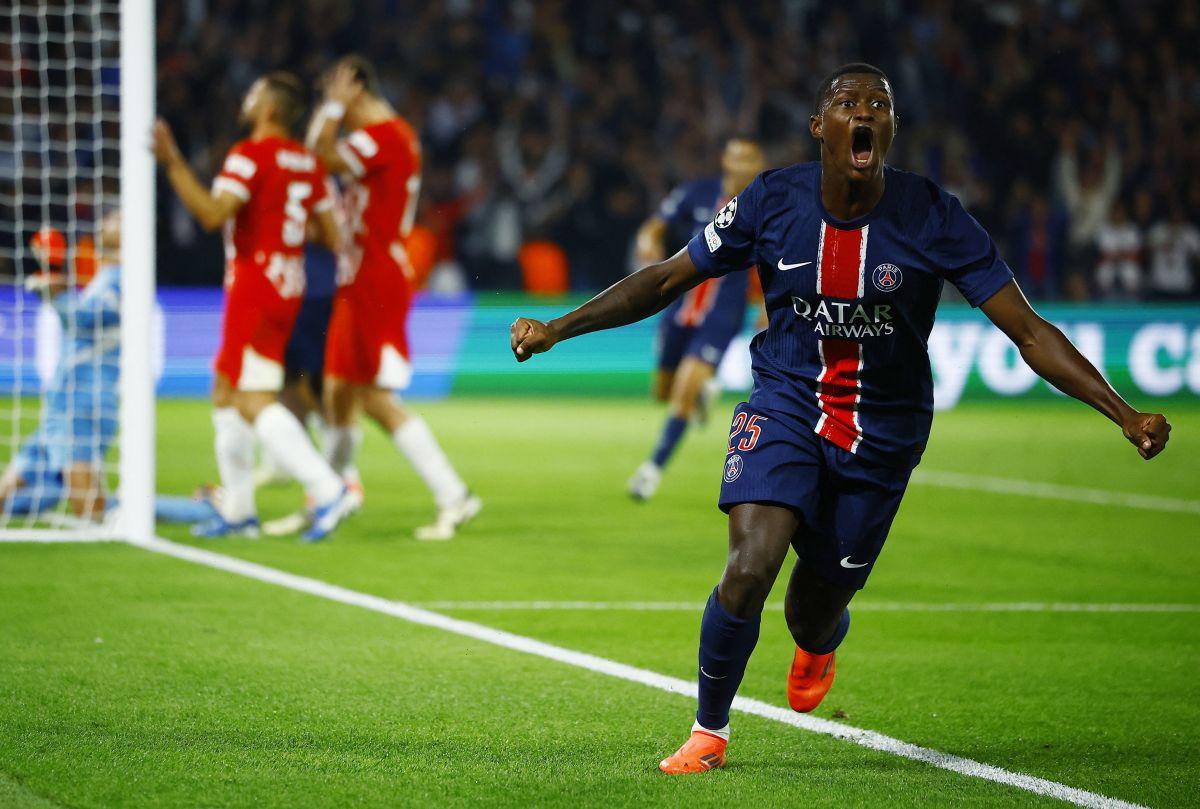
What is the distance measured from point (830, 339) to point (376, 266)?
15.6ft

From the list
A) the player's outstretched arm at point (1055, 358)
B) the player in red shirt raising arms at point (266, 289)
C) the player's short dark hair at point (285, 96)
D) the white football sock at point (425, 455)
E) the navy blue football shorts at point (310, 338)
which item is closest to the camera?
the player's outstretched arm at point (1055, 358)

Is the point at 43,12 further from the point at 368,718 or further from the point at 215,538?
the point at 368,718

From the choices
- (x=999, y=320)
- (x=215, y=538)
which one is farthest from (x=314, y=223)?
(x=999, y=320)

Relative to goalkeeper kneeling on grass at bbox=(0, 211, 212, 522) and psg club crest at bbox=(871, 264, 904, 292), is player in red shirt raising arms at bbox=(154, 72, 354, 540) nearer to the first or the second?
goalkeeper kneeling on grass at bbox=(0, 211, 212, 522)

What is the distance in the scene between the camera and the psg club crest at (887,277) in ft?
14.6

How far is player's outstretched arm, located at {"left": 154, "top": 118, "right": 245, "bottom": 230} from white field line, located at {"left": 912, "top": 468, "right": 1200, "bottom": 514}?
5896mm

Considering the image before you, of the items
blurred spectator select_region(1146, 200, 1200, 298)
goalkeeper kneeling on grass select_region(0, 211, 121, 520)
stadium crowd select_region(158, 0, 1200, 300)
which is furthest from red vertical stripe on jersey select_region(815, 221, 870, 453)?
blurred spectator select_region(1146, 200, 1200, 298)

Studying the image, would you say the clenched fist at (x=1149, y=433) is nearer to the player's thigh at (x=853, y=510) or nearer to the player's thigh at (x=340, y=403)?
the player's thigh at (x=853, y=510)

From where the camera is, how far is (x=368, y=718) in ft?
16.5

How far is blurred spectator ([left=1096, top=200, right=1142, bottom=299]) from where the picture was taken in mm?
19947

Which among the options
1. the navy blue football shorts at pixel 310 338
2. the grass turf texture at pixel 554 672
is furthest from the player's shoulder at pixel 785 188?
the navy blue football shorts at pixel 310 338

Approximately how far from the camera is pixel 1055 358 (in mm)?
4363

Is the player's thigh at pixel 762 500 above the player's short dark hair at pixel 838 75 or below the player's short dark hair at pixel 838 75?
below

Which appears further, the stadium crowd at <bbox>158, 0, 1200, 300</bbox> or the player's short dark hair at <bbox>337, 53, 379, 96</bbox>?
the stadium crowd at <bbox>158, 0, 1200, 300</bbox>
